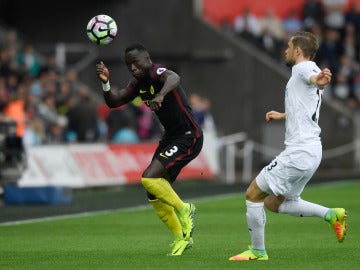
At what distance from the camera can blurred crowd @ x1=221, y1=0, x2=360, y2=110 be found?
37.4m

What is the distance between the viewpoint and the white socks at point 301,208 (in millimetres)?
12586

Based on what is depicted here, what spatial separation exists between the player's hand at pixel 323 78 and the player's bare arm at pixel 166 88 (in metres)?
1.70

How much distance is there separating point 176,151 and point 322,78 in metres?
2.38

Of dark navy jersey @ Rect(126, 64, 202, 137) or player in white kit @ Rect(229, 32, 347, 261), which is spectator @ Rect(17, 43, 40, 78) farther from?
player in white kit @ Rect(229, 32, 347, 261)

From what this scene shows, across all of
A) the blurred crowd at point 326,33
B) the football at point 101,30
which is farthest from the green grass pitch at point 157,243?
the blurred crowd at point 326,33

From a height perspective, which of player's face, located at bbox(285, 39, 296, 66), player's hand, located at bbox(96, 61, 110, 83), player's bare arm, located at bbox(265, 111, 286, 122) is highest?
player's face, located at bbox(285, 39, 296, 66)

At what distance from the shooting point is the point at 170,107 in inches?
538

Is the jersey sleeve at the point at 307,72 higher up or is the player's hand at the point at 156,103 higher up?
the jersey sleeve at the point at 307,72

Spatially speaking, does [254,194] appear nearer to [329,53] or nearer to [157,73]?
[157,73]

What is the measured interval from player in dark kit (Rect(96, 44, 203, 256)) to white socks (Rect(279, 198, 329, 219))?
1.35 metres

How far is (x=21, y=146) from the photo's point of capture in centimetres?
2348

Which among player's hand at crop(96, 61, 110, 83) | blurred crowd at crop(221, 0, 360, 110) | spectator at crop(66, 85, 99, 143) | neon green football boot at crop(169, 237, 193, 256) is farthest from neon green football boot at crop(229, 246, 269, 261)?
blurred crowd at crop(221, 0, 360, 110)

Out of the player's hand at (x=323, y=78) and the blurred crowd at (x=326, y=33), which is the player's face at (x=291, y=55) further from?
the blurred crowd at (x=326, y=33)

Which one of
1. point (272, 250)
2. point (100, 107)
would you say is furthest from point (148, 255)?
point (100, 107)
